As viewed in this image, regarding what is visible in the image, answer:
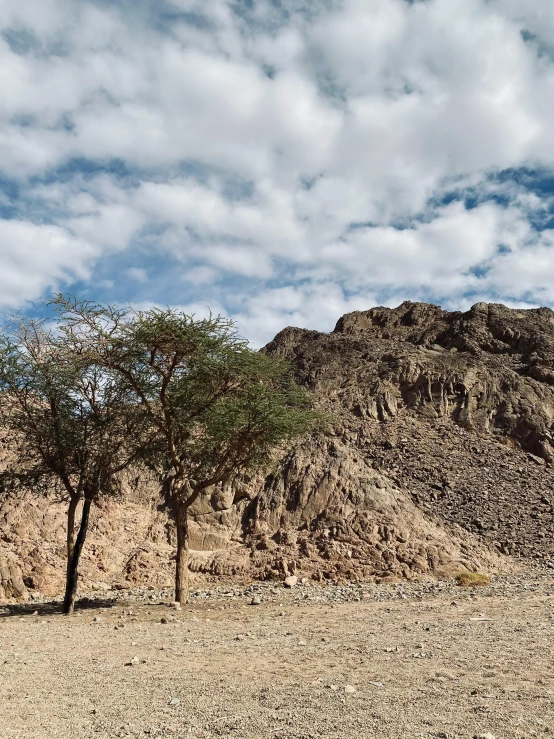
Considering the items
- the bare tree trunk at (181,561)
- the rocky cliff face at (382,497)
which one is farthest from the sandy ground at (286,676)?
the rocky cliff face at (382,497)

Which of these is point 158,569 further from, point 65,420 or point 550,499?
point 550,499

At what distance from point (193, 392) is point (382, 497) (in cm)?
1184

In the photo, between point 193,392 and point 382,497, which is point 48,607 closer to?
point 193,392

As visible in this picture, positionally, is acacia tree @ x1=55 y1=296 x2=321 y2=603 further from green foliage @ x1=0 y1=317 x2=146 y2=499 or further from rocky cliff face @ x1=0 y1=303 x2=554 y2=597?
rocky cliff face @ x1=0 y1=303 x2=554 y2=597

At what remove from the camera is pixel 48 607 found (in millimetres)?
15719

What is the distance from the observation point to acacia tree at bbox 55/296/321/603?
1507cm

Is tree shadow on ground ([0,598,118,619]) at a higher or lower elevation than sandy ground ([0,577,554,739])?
lower

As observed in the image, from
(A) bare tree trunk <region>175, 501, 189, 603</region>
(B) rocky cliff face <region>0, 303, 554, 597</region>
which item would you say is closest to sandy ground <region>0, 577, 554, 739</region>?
(A) bare tree trunk <region>175, 501, 189, 603</region>

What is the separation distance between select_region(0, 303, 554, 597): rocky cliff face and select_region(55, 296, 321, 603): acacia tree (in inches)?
248

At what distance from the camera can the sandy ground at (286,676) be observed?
5.24 meters

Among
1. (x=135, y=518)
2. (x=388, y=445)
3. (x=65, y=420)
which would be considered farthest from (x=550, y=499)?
(x=65, y=420)

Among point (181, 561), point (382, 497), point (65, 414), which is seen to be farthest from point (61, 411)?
point (382, 497)

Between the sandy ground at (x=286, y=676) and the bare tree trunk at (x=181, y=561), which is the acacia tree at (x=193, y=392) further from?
the sandy ground at (x=286, y=676)

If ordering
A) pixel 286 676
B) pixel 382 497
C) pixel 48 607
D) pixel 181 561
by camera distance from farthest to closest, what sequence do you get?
pixel 382 497
pixel 48 607
pixel 181 561
pixel 286 676
